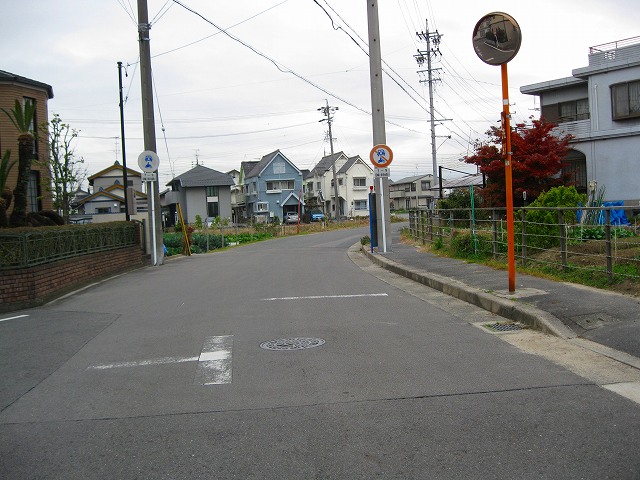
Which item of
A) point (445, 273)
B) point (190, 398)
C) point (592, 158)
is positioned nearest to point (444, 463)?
point (190, 398)

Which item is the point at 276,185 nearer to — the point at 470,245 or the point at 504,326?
the point at 470,245

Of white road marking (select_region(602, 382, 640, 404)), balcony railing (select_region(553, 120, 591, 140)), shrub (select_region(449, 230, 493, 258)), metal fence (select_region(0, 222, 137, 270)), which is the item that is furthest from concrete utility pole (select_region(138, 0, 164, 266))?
balcony railing (select_region(553, 120, 591, 140))

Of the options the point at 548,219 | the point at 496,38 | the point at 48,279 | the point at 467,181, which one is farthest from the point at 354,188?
the point at 496,38

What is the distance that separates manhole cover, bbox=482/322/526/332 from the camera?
766 cm

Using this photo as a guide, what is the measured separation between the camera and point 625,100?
2547 cm

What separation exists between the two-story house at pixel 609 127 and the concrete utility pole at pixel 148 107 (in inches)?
691

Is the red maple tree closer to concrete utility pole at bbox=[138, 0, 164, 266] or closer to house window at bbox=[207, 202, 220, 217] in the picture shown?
concrete utility pole at bbox=[138, 0, 164, 266]

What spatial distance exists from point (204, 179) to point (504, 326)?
59.1 metres

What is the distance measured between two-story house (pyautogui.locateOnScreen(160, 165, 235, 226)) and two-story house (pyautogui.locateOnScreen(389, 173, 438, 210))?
114ft

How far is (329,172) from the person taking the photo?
84562mm

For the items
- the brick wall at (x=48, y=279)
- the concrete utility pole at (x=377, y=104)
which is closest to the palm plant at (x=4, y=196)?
the brick wall at (x=48, y=279)

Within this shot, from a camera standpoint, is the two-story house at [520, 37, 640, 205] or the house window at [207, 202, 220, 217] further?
the house window at [207, 202, 220, 217]

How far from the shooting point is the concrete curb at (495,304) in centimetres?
721

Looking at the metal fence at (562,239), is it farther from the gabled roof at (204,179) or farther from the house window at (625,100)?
the gabled roof at (204,179)
